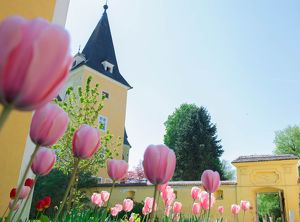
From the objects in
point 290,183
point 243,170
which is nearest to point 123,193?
point 243,170

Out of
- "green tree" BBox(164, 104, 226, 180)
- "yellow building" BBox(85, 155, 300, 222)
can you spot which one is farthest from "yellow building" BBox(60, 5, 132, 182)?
"yellow building" BBox(85, 155, 300, 222)

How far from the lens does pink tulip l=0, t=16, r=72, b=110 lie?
1.96ft

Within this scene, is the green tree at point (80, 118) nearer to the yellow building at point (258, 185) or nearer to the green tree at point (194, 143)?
the yellow building at point (258, 185)

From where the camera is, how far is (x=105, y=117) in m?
26.0

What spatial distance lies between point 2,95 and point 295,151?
3209cm

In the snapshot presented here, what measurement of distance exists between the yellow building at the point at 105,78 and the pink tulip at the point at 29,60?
24.2 m

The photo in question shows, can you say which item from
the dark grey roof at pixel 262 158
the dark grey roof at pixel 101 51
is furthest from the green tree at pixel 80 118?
the dark grey roof at pixel 101 51

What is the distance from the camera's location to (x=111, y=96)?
89.8ft

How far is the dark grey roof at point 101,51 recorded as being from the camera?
1085 inches

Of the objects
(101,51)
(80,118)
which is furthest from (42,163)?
(101,51)

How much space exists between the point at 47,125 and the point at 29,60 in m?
0.52

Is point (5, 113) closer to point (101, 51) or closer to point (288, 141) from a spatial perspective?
point (101, 51)

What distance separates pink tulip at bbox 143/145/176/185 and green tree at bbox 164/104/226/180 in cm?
2779

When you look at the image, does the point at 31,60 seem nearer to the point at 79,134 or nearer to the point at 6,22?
the point at 6,22
